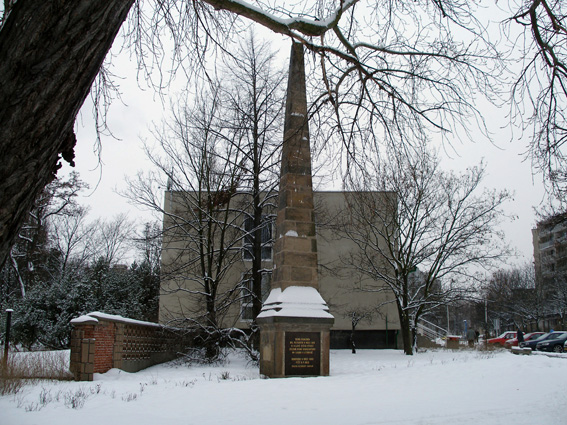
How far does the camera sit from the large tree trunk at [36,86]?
2.25 meters

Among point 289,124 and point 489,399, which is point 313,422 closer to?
point 489,399

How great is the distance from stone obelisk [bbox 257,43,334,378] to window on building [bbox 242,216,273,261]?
565 cm

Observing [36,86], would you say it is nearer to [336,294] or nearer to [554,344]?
[336,294]

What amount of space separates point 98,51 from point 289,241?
365 inches

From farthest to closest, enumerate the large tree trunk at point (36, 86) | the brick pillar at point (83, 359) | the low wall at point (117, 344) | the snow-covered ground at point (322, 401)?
1. the low wall at point (117, 344)
2. the brick pillar at point (83, 359)
3. the snow-covered ground at point (322, 401)
4. the large tree trunk at point (36, 86)

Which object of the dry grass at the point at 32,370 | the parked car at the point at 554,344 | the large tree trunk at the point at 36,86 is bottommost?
the parked car at the point at 554,344

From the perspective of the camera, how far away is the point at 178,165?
60.1 ft

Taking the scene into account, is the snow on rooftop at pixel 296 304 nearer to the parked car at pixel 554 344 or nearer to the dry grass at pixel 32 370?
the dry grass at pixel 32 370

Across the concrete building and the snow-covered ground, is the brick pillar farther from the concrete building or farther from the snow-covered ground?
the concrete building

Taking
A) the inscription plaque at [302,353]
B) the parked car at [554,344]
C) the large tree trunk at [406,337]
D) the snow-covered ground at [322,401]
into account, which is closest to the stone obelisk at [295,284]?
the inscription plaque at [302,353]

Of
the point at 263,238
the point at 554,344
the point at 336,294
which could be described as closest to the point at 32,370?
the point at 263,238

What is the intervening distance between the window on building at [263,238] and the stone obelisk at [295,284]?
565 centimetres

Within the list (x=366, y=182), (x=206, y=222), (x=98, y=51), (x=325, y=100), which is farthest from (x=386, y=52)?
(x=206, y=222)

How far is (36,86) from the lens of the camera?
2.29 meters
